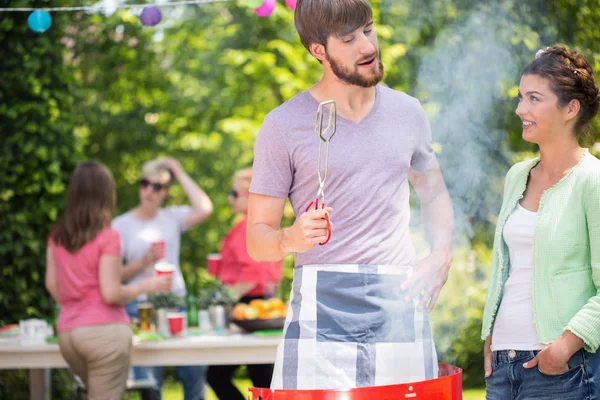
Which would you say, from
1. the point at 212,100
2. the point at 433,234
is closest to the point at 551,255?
the point at 433,234

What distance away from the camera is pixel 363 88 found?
2.20 metres

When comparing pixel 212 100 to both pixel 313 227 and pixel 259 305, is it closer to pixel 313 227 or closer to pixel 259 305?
pixel 259 305

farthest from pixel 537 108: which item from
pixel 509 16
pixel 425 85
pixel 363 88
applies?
pixel 425 85

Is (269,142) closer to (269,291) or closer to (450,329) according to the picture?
(450,329)

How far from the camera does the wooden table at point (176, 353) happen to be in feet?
13.7

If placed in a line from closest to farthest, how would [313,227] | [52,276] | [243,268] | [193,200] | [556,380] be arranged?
[313,227] < [556,380] < [52,276] < [243,268] < [193,200]

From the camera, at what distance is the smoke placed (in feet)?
10.8

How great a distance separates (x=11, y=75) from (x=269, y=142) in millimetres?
3543

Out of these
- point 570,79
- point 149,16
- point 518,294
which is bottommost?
point 518,294

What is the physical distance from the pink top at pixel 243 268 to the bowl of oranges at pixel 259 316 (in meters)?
0.41

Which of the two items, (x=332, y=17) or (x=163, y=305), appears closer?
(x=332, y=17)

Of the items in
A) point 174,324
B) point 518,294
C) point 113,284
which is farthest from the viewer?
point 174,324

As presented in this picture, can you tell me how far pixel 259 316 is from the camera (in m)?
4.40

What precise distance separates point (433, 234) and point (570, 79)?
21.5 inches
